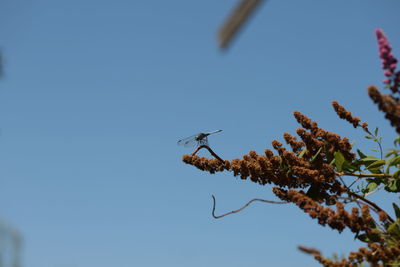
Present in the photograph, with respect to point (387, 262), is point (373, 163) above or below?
above

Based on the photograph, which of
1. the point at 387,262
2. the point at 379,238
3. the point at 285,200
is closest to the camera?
the point at 387,262

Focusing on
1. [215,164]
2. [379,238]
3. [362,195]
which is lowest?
[379,238]

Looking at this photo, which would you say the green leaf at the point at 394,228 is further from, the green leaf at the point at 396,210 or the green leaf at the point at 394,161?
the green leaf at the point at 394,161

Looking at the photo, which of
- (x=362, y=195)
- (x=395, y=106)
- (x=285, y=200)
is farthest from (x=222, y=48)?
(x=362, y=195)

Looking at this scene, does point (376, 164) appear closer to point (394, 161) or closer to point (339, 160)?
point (394, 161)

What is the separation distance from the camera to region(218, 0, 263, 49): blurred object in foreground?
0.86 metres

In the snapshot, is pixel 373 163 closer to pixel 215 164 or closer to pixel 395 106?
pixel 215 164

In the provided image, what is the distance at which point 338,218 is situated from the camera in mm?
2623

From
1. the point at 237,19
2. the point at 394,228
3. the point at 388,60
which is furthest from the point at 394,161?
the point at 237,19

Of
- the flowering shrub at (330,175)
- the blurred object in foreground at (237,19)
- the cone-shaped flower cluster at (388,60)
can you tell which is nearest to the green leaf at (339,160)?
the flowering shrub at (330,175)

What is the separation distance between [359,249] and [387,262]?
152 millimetres

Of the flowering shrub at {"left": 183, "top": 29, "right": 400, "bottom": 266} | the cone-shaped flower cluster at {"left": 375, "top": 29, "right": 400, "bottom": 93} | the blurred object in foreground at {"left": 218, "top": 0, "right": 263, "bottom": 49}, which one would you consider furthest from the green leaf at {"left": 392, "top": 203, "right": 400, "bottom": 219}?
the blurred object in foreground at {"left": 218, "top": 0, "right": 263, "bottom": 49}

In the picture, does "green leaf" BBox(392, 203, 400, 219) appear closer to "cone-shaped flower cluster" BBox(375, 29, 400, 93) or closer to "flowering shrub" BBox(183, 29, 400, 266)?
"flowering shrub" BBox(183, 29, 400, 266)

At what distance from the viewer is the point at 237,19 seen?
88 centimetres
